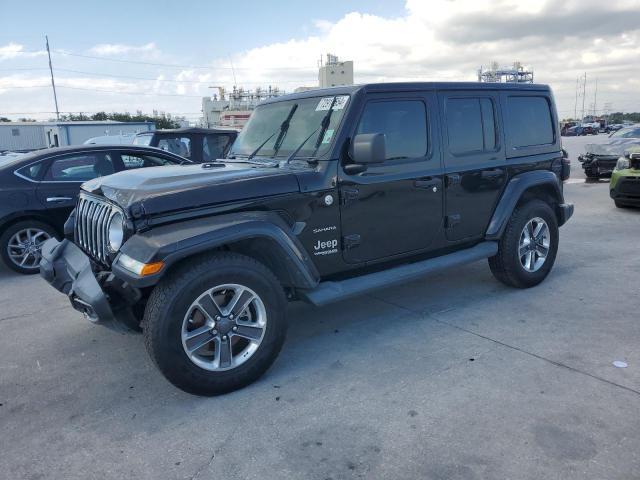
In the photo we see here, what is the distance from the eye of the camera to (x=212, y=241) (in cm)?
318

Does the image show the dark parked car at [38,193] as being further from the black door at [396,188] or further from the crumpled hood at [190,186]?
the black door at [396,188]

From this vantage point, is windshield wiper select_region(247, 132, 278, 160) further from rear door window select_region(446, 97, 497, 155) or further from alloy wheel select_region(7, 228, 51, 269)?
alloy wheel select_region(7, 228, 51, 269)

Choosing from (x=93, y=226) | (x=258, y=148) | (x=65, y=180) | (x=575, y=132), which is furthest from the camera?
(x=575, y=132)

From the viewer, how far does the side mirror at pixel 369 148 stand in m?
3.64

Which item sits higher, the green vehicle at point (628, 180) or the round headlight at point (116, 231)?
the round headlight at point (116, 231)

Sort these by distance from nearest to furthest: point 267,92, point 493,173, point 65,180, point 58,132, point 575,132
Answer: point 493,173 < point 65,180 < point 267,92 < point 58,132 < point 575,132

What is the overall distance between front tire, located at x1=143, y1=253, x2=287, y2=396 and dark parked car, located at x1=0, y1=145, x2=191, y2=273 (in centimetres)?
420

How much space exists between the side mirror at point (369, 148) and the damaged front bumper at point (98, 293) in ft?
5.79

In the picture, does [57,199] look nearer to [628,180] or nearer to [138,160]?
[138,160]

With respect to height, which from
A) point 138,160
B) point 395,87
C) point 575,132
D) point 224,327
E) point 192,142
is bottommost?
point 575,132

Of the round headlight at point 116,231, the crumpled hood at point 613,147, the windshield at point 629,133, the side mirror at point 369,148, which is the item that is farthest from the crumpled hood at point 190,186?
the windshield at point 629,133

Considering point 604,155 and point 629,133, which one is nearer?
point 604,155

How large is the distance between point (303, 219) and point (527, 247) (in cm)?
270

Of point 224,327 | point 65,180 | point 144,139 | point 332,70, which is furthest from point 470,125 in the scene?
point 332,70
